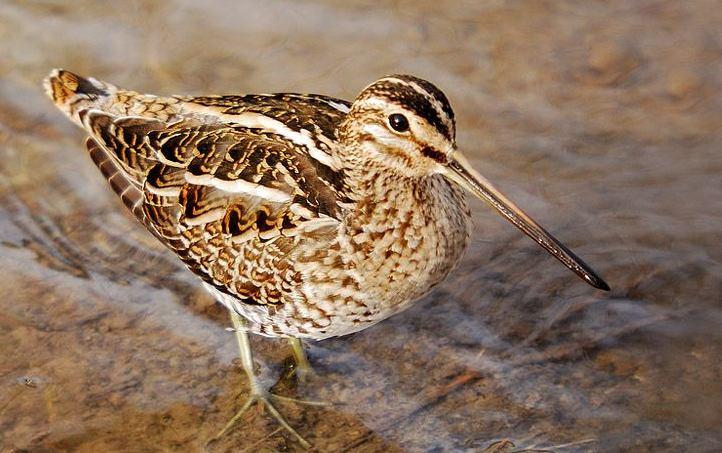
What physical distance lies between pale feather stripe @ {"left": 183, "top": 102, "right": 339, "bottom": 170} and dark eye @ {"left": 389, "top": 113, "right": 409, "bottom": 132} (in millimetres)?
401

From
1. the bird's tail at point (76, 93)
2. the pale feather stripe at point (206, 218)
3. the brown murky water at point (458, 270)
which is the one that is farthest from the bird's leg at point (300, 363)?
the bird's tail at point (76, 93)

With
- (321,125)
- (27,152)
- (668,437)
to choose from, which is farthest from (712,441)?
(27,152)

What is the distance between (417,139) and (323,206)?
51cm

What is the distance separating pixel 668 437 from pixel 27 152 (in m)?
4.05

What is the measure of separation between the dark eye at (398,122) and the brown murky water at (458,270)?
1369 mm

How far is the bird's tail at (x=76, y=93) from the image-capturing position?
19.4ft

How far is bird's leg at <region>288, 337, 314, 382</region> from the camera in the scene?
5.81 metres

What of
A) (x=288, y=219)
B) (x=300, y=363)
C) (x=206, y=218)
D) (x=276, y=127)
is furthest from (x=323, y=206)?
(x=300, y=363)

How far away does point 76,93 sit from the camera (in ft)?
19.6

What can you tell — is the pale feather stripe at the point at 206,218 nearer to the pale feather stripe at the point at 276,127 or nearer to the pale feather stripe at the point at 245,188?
the pale feather stripe at the point at 245,188

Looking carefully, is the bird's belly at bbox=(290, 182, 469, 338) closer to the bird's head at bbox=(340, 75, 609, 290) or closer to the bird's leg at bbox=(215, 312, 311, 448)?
the bird's head at bbox=(340, 75, 609, 290)

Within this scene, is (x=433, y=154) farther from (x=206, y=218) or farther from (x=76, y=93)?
(x=76, y=93)

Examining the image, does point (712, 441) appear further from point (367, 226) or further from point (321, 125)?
point (321, 125)

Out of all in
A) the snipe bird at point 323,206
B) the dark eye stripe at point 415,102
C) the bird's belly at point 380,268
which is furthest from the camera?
the bird's belly at point 380,268
